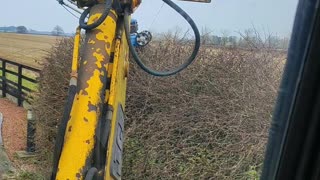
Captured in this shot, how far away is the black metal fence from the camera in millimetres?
9305

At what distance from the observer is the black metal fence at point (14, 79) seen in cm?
930

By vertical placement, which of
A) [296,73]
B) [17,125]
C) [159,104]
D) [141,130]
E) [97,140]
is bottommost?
[17,125]

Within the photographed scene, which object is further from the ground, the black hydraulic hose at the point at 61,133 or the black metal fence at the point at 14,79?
the black hydraulic hose at the point at 61,133

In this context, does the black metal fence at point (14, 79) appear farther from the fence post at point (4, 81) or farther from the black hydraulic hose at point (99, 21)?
the black hydraulic hose at point (99, 21)

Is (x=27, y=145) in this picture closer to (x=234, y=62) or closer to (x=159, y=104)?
(x=159, y=104)

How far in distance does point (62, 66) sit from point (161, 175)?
7.21ft

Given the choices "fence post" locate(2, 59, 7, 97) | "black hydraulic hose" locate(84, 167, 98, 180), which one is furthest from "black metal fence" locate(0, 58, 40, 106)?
"black hydraulic hose" locate(84, 167, 98, 180)

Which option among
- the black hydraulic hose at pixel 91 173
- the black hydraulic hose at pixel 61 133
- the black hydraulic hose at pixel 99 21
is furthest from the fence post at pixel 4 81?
the black hydraulic hose at pixel 91 173

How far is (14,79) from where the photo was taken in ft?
34.3

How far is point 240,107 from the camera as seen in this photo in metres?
3.65

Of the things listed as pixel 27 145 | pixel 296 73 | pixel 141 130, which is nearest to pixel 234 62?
pixel 141 130

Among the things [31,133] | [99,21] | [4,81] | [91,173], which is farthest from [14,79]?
[91,173]

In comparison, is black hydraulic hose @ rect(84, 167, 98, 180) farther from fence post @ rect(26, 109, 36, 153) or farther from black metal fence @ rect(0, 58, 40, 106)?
black metal fence @ rect(0, 58, 40, 106)

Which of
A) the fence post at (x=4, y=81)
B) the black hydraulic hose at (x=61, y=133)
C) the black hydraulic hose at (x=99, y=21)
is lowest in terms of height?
the fence post at (x=4, y=81)
